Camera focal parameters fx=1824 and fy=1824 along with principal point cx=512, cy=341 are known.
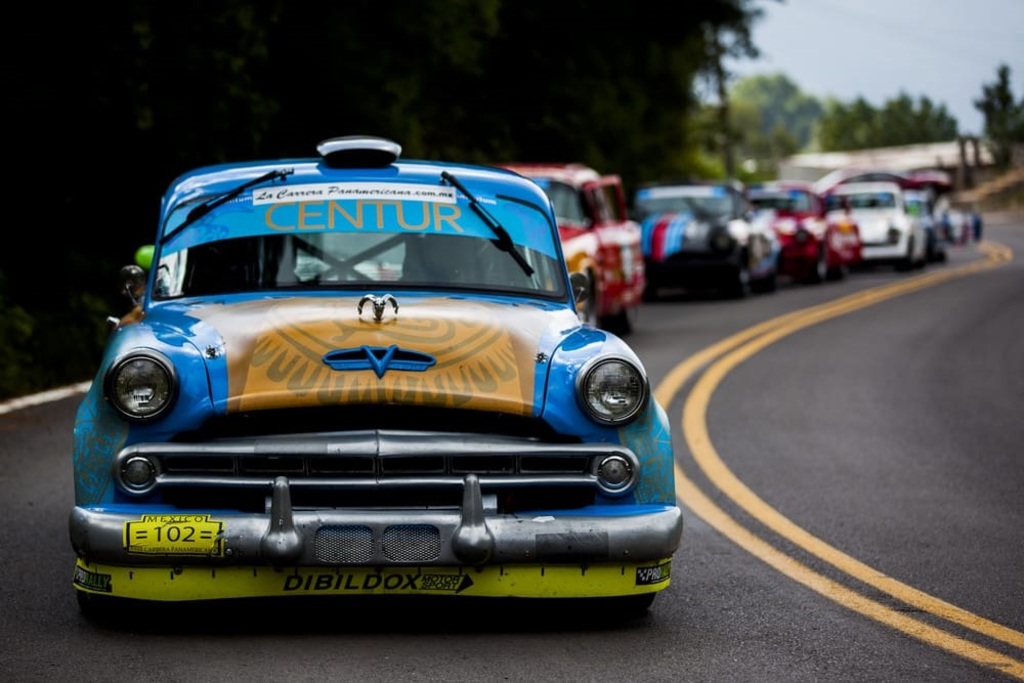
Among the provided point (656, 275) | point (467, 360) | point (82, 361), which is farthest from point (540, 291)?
point (656, 275)

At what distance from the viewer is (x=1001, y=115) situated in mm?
111312

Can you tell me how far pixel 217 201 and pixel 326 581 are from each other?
214 cm

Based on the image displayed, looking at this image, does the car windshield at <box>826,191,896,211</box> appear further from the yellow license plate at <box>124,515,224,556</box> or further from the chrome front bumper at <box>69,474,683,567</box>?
the yellow license plate at <box>124,515,224,556</box>

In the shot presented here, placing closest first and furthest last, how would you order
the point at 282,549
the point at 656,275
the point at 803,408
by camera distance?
the point at 282,549 → the point at 803,408 → the point at 656,275

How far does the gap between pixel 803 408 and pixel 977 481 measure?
3.09 metres

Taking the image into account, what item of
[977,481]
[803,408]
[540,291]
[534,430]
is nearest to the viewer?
[534,430]

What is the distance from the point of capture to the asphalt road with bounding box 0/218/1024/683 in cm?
521

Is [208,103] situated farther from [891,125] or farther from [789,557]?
[891,125]

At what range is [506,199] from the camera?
23.5 ft

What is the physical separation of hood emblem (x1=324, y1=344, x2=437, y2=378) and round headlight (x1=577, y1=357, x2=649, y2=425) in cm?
49

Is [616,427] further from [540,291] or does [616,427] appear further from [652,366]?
[652,366]

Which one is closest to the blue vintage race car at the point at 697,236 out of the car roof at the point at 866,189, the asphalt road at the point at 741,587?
the car roof at the point at 866,189

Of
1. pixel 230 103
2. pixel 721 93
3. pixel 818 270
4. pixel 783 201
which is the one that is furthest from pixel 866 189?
pixel 230 103

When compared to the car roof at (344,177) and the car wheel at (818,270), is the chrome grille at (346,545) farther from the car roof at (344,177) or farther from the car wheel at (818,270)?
the car wheel at (818,270)
